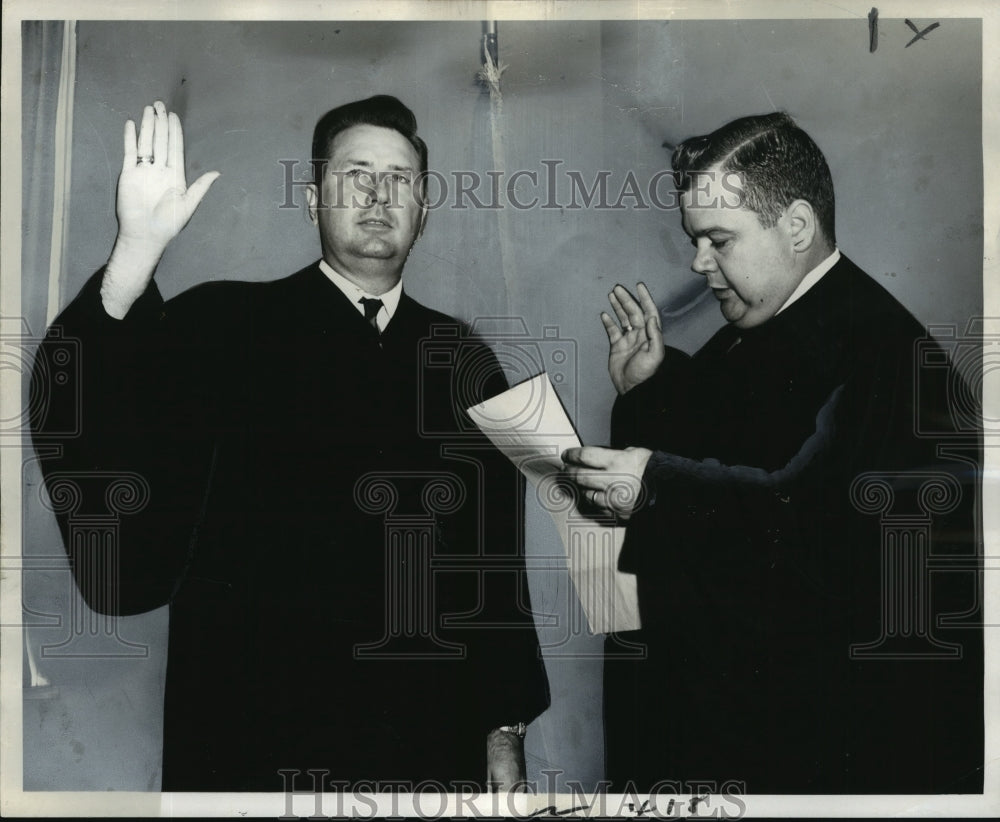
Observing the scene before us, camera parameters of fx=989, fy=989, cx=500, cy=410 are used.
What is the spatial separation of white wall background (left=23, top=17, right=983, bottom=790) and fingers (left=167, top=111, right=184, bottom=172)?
0.12ft

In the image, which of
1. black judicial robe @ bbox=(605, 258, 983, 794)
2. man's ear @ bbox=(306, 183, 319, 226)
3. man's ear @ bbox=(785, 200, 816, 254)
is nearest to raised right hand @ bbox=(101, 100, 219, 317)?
man's ear @ bbox=(306, 183, 319, 226)

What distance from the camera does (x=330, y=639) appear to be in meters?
3.28

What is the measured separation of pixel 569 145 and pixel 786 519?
56.4 inches

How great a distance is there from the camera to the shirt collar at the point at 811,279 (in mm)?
3293

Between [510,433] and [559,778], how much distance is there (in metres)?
1.18

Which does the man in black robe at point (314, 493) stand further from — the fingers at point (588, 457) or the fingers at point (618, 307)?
the fingers at point (618, 307)

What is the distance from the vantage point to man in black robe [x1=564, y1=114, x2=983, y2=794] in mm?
3266

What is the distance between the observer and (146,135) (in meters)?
3.32

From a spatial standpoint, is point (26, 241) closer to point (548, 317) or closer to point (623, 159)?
point (548, 317)

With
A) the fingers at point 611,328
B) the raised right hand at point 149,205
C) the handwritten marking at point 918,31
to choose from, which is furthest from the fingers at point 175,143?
the handwritten marking at point 918,31

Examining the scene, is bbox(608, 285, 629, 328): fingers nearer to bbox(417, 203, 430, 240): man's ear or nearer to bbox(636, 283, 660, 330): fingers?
bbox(636, 283, 660, 330): fingers

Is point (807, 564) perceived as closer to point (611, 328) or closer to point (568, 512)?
point (568, 512)

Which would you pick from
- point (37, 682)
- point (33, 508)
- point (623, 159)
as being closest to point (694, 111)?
point (623, 159)

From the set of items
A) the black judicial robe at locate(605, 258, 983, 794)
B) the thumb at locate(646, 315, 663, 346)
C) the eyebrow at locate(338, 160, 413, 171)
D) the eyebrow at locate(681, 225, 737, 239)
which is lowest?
the black judicial robe at locate(605, 258, 983, 794)
